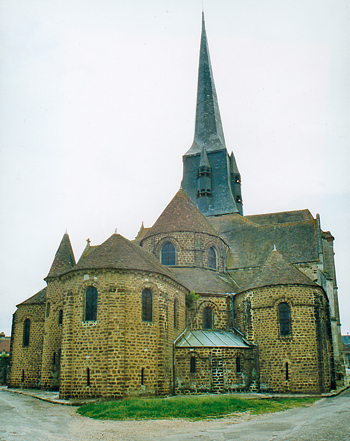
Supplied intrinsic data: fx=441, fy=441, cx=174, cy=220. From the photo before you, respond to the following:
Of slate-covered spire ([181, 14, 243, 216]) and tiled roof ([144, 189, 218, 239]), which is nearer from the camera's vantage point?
tiled roof ([144, 189, 218, 239])

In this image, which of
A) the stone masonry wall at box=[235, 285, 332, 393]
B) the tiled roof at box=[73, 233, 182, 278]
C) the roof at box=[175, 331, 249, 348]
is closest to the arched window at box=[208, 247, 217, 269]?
the stone masonry wall at box=[235, 285, 332, 393]

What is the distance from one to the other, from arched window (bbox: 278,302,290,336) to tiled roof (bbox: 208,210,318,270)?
6.83 metres

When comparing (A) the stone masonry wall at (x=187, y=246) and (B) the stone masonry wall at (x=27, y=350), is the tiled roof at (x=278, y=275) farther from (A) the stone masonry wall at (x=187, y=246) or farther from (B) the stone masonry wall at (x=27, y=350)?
(B) the stone masonry wall at (x=27, y=350)

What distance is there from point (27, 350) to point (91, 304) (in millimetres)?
11327

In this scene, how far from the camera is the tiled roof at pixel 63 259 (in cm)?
2989

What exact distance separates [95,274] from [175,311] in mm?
5544

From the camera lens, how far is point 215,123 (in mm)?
48094

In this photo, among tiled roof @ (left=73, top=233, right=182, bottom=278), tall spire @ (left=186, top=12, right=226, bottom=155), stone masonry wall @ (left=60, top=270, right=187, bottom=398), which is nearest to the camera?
stone masonry wall @ (left=60, top=270, right=187, bottom=398)

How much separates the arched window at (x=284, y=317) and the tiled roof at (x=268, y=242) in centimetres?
683

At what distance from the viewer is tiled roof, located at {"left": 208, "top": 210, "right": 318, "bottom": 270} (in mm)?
32125

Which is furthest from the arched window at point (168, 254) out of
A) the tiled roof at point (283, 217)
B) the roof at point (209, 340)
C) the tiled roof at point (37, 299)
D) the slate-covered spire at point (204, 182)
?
the tiled roof at point (283, 217)

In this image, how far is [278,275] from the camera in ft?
85.7

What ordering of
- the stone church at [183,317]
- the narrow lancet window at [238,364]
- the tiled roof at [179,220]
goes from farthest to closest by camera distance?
the tiled roof at [179,220] → the narrow lancet window at [238,364] → the stone church at [183,317]

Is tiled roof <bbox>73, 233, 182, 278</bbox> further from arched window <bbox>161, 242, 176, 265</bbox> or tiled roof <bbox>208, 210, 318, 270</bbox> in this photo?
tiled roof <bbox>208, 210, 318, 270</bbox>
